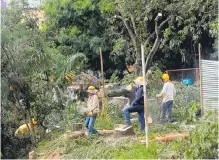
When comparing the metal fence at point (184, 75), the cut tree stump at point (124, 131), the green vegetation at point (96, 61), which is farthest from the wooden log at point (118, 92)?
the cut tree stump at point (124, 131)

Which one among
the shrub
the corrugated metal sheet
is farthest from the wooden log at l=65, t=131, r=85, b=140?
the shrub

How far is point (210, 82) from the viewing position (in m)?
8.49

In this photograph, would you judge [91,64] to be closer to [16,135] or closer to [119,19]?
[119,19]

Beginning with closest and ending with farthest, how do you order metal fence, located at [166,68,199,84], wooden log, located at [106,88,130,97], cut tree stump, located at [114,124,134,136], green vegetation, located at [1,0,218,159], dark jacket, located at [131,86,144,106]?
green vegetation, located at [1,0,218,159] < cut tree stump, located at [114,124,134,136] < dark jacket, located at [131,86,144,106] < wooden log, located at [106,88,130,97] < metal fence, located at [166,68,199,84]

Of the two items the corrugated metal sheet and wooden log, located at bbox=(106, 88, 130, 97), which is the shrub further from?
wooden log, located at bbox=(106, 88, 130, 97)

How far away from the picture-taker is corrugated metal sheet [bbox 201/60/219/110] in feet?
27.2

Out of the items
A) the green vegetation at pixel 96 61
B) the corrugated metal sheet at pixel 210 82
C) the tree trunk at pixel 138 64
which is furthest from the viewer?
the tree trunk at pixel 138 64

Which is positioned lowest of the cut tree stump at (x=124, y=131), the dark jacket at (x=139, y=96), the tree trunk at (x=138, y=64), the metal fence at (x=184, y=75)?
the cut tree stump at (x=124, y=131)

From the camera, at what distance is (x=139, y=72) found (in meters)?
16.9

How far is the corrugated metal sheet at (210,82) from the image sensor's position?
829cm

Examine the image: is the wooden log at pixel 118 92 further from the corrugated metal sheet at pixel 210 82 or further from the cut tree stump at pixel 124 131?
the corrugated metal sheet at pixel 210 82

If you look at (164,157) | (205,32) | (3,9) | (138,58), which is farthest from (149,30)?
(164,157)

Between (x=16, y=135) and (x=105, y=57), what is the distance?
9.69 m

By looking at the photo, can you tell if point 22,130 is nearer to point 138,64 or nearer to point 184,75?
point 138,64
